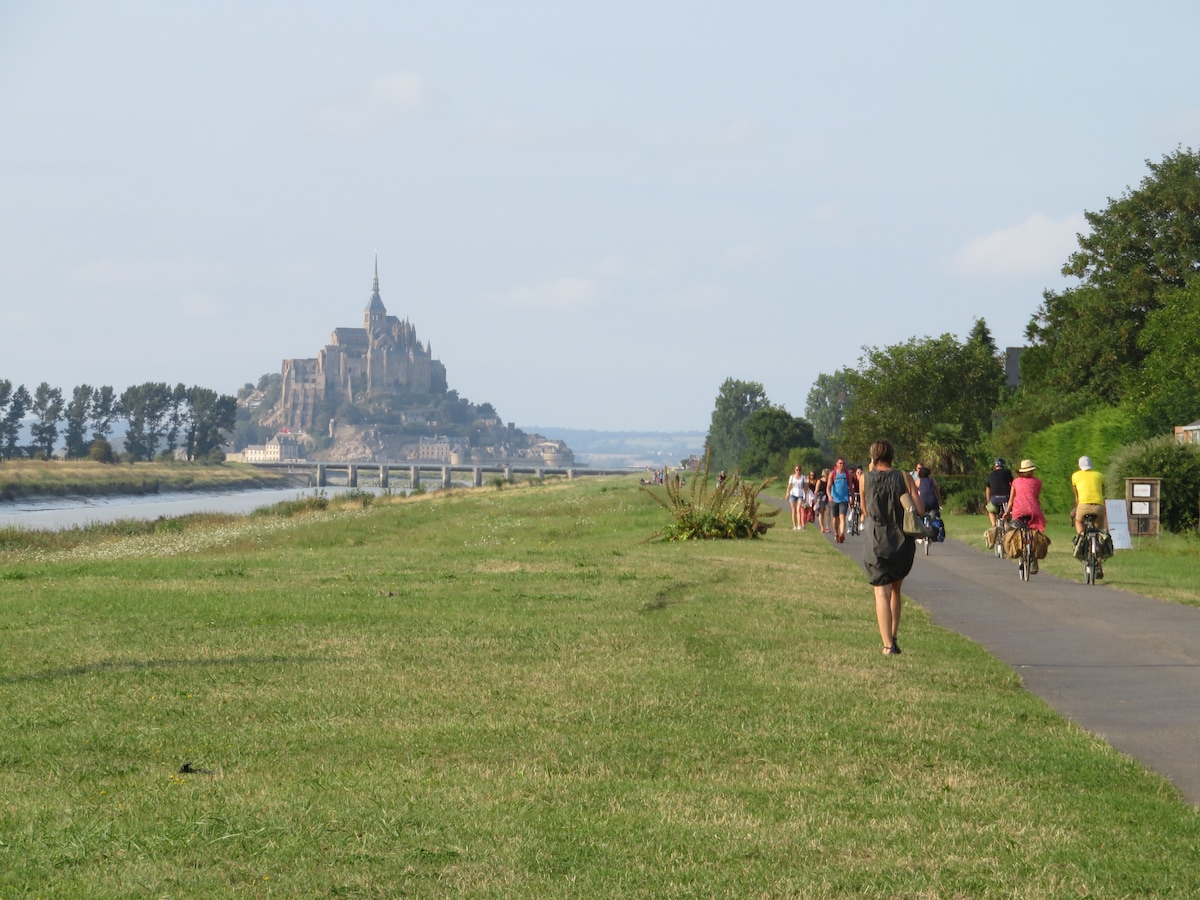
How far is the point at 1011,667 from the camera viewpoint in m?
11.4

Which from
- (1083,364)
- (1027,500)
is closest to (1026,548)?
(1027,500)

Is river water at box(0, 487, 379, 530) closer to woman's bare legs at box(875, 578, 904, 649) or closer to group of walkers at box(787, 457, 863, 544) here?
group of walkers at box(787, 457, 863, 544)

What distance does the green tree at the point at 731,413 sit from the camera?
16538cm

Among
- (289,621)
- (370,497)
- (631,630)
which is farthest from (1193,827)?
(370,497)

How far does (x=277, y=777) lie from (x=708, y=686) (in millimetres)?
3760

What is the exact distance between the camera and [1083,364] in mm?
63406

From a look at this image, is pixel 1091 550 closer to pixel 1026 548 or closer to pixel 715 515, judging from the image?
pixel 1026 548

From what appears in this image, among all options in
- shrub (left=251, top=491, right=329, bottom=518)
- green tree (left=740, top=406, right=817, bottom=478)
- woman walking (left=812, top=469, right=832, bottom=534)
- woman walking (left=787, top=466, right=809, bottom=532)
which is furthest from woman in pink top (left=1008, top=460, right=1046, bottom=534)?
green tree (left=740, top=406, right=817, bottom=478)

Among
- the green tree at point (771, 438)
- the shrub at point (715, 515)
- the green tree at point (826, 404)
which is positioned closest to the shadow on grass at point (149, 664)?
the shrub at point (715, 515)

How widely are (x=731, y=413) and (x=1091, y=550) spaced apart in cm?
14901

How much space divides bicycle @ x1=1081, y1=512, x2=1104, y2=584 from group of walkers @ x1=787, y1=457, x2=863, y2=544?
1109 centimetres

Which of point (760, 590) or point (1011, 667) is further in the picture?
point (760, 590)

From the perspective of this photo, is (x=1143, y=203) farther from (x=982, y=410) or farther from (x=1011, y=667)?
(x=1011, y=667)

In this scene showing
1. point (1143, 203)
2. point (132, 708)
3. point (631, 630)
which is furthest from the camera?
point (1143, 203)
